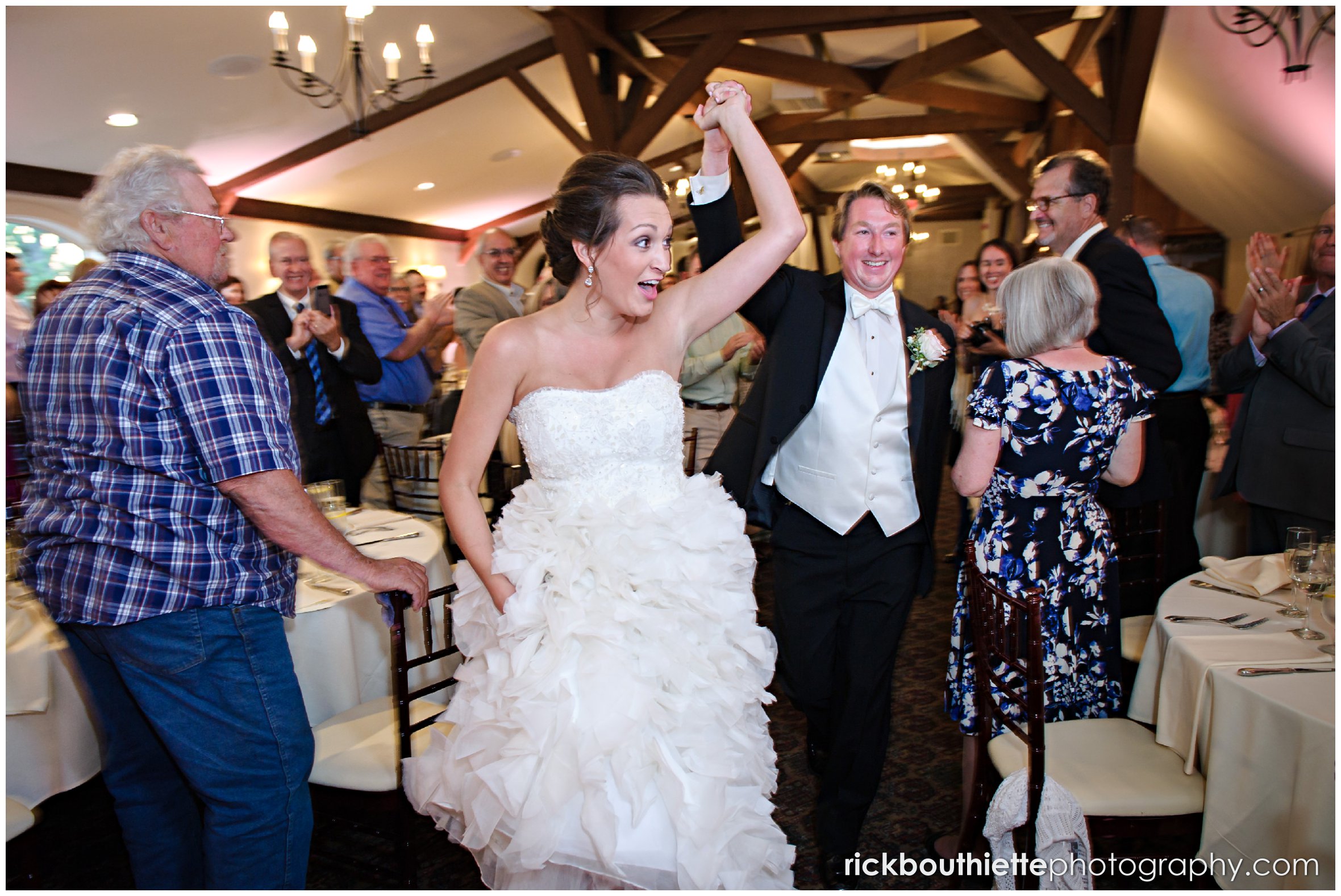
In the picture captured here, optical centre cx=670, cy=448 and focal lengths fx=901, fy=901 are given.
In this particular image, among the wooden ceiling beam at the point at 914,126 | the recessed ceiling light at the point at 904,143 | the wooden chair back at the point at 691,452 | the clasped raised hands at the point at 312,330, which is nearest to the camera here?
the clasped raised hands at the point at 312,330

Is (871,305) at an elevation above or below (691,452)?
above

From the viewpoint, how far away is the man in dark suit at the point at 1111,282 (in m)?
2.57

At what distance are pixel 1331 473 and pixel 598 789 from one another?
8.41 feet

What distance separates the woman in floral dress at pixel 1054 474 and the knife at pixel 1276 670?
501mm

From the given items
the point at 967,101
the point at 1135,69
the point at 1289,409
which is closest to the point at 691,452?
the point at 1289,409

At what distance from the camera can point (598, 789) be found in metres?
1.45

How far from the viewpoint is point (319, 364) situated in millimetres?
3799

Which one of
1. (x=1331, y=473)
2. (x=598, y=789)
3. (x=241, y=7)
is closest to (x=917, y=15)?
(x=241, y=7)

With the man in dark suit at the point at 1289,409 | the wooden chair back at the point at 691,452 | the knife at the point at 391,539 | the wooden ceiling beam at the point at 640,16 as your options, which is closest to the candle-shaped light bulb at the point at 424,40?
the wooden ceiling beam at the point at 640,16

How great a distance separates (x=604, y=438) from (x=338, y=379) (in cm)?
257

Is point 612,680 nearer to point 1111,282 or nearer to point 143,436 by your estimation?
point 143,436

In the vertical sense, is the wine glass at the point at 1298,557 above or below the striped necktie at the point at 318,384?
below

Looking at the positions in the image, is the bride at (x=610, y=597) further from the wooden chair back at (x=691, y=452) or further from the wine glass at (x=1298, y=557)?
the wooden chair back at (x=691, y=452)

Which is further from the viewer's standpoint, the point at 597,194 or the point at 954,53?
the point at 954,53
